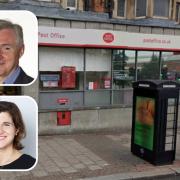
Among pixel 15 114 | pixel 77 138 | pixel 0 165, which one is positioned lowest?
pixel 77 138

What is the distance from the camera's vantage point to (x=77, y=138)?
8.48m

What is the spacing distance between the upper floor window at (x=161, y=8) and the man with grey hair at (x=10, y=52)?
65.1 ft

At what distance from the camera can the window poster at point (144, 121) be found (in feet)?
21.4

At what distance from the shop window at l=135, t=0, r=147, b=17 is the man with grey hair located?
19.2 meters

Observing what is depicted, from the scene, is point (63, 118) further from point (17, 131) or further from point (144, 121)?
point (17, 131)

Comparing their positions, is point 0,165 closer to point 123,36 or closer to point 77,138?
point 77,138

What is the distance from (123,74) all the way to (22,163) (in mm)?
8205

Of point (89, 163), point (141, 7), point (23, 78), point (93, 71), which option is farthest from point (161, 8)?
point (23, 78)

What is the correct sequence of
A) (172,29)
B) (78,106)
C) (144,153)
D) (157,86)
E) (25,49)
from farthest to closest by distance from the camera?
1. (172,29)
2. (78,106)
3. (144,153)
4. (157,86)
5. (25,49)

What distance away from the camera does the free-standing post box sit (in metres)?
6.33

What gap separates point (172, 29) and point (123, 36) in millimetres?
2037

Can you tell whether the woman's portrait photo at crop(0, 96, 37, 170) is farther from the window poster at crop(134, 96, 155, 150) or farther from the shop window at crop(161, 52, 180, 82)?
the shop window at crop(161, 52, 180, 82)

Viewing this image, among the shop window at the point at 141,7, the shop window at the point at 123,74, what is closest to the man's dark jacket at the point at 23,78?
the shop window at the point at 123,74

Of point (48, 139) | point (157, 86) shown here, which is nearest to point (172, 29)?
point (157, 86)
